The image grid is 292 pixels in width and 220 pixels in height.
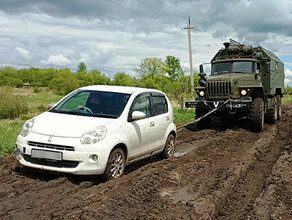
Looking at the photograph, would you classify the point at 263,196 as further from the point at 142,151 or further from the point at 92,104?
the point at 92,104

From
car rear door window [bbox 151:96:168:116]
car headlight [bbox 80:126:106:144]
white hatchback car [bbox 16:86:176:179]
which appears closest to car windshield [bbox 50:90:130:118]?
white hatchback car [bbox 16:86:176:179]

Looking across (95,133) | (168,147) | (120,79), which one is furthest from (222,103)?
(120,79)

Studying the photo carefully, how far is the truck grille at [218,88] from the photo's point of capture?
14.2m

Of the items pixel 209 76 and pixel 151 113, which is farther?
pixel 209 76

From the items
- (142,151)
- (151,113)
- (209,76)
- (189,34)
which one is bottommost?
(142,151)

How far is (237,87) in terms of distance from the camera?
14250mm

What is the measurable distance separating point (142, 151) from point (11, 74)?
8343cm

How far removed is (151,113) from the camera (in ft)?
25.8

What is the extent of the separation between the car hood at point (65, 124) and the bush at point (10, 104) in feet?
46.8

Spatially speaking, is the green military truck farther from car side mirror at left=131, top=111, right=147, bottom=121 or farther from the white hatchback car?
car side mirror at left=131, top=111, right=147, bottom=121

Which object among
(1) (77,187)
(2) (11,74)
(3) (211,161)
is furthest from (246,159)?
(2) (11,74)

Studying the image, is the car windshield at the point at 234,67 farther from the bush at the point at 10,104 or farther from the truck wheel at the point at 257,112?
the bush at the point at 10,104

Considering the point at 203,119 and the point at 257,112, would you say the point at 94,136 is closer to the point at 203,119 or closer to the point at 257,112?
the point at 257,112

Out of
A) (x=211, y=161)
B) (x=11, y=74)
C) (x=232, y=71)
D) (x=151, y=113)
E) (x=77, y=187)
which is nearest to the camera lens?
(x=77, y=187)
